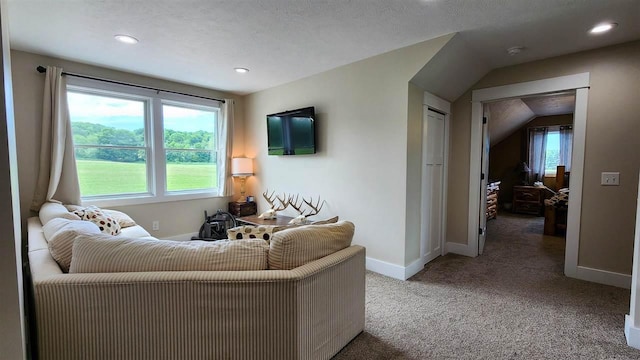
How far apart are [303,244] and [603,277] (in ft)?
10.7

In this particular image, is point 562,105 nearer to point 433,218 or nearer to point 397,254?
point 433,218

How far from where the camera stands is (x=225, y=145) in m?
4.59

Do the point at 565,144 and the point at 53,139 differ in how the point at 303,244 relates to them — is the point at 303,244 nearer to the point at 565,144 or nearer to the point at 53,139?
the point at 53,139

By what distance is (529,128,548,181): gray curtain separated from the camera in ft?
22.1

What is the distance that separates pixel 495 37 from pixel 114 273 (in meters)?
3.39

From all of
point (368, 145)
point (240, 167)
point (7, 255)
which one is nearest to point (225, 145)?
point (240, 167)

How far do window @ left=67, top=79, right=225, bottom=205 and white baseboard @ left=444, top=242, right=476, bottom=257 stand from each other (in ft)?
11.9

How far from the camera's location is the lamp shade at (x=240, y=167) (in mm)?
4586

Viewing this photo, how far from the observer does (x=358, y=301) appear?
1956 millimetres

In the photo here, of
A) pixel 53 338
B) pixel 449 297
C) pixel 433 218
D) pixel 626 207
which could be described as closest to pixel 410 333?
pixel 449 297

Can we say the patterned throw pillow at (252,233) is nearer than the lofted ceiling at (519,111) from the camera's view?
Yes

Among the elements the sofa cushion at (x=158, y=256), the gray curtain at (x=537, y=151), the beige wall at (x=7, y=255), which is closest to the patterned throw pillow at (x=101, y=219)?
the sofa cushion at (x=158, y=256)

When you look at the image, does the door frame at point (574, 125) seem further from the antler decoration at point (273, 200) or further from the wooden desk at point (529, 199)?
the wooden desk at point (529, 199)

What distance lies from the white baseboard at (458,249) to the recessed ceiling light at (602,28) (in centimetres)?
252
